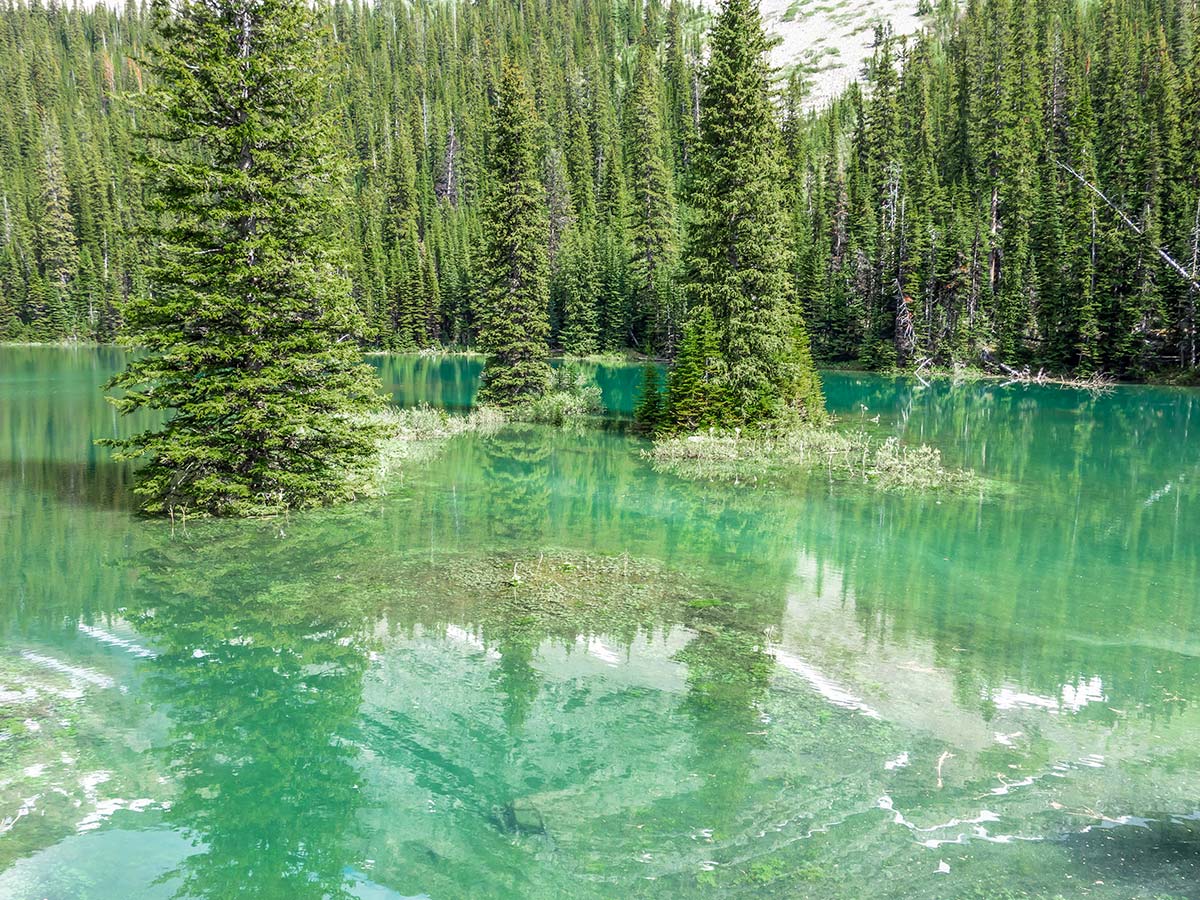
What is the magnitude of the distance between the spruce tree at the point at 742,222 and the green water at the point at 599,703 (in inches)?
449

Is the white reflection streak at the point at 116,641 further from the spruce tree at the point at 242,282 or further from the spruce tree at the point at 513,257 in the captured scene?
the spruce tree at the point at 513,257

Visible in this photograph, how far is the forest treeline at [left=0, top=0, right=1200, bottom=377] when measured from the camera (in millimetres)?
59188

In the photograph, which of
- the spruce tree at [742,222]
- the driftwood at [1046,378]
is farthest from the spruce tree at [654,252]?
the spruce tree at [742,222]

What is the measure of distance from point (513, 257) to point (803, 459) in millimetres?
18483

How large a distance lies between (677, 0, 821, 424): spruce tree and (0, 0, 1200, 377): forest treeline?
68.5 inches

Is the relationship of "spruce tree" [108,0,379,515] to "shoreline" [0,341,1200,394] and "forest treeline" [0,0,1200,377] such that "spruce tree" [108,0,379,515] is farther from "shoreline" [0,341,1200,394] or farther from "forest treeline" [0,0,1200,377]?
"shoreline" [0,341,1200,394]

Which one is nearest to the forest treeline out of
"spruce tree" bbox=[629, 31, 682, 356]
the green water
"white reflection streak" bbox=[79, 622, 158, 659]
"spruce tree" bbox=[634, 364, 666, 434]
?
"spruce tree" bbox=[629, 31, 682, 356]

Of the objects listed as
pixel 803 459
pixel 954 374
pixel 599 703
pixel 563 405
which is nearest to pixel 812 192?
pixel 954 374

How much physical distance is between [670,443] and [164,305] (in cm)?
1637

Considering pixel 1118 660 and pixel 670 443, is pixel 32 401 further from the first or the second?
pixel 1118 660

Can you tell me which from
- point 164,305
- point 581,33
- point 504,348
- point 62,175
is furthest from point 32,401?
point 581,33

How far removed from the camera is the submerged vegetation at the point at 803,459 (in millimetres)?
23109

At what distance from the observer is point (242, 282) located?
18.0 m

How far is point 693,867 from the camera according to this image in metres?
6.40
